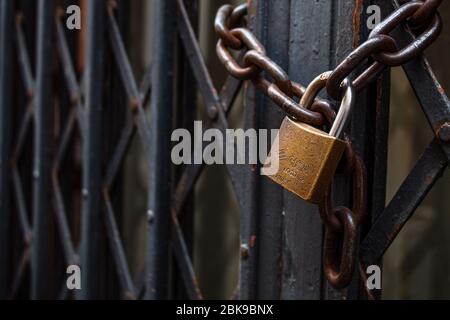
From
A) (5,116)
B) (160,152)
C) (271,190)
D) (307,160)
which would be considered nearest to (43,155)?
(5,116)

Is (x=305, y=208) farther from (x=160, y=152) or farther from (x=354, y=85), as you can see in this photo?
(x=160, y=152)

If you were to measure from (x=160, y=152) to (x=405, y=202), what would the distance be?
1.59 ft

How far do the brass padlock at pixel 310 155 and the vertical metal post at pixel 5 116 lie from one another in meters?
1.10

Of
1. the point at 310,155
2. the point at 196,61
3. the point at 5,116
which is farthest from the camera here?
the point at 5,116

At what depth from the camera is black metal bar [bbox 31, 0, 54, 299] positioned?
135 cm

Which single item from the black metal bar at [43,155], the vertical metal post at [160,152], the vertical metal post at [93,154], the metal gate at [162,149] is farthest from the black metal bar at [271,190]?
the black metal bar at [43,155]

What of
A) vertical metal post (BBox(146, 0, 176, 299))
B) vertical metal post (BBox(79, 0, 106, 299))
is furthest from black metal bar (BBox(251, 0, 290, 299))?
vertical metal post (BBox(79, 0, 106, 299))

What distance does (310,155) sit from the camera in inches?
23.4

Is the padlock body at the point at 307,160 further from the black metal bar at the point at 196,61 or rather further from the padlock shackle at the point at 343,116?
the black metal bar at the point at 196,61

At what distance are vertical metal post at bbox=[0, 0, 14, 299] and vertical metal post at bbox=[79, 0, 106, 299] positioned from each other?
0.42m

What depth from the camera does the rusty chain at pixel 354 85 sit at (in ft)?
2.02
